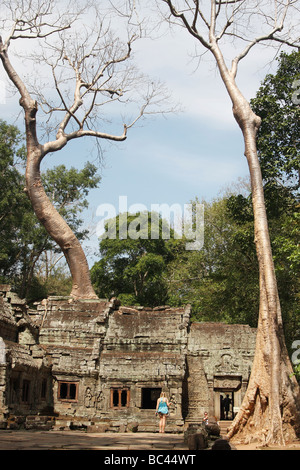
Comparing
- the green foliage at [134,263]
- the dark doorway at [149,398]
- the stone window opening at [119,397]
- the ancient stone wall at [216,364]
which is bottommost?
the dark doorway at [149,398]

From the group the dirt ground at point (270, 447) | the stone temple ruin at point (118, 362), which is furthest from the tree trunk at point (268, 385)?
the stone temple ruin at point (118, 362)

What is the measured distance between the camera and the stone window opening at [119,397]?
17391mm

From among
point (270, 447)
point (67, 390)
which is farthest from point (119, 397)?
point (270, 447)

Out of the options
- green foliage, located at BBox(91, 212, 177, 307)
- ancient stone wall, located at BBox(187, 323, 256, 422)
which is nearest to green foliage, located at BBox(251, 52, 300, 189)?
ancient stone wall, located at BBox(187, 323, 256, 422)

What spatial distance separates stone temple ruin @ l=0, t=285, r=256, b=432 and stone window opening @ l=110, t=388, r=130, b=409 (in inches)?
1.3

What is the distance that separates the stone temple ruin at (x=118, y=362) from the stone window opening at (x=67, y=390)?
3 cm

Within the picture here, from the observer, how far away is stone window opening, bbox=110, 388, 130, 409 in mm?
17391

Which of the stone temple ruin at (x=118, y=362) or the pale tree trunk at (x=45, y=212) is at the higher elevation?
the pale tree trunk at (x=45, y=212)

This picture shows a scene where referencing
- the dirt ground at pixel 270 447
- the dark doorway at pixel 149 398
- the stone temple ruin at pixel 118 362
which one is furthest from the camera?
the dark doorway at pixel 149 398

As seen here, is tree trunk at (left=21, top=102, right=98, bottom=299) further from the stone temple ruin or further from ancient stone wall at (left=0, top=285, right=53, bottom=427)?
ancient stone wall at (left=0, top=285, right=53, bottom=427)

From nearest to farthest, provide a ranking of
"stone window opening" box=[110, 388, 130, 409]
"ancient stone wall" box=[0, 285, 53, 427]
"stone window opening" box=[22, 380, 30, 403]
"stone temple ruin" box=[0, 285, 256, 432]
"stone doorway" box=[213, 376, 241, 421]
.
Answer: "ancient stone wall" box=[0, 285, 53, 427], "stone window opening" box=[22, 380, 30, 403], "stone temple ruin" box=[0, 285, 256, 432], "stone window opening" box=[110, 388, 130, 409], "stone doorway" box=[213, 376, 241, 421]

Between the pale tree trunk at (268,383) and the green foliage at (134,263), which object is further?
the green foliage at (134,263)

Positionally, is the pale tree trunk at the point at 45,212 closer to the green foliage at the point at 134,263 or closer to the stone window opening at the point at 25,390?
the stone window opening at the point at 25,390

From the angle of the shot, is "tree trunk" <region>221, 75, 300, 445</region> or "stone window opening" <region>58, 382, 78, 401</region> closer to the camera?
"tree trunk" <region>221, 75, 300, 445</region>
